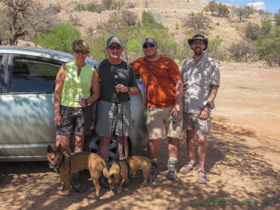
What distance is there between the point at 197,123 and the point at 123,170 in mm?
1339

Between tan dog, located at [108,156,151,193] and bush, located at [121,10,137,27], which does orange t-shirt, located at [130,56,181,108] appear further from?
bush, located at [121,10,137,27]

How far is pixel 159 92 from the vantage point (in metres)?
3.58

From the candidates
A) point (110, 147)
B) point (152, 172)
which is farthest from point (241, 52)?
point (110, 147)

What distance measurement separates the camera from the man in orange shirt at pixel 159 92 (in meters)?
3.52

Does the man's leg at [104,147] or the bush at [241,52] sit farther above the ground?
the bush at [241,52]

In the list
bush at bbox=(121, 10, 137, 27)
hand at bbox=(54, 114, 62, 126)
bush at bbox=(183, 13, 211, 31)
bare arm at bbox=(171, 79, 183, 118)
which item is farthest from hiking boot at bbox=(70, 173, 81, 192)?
bush at bbox=(121, 10, 137, 27)

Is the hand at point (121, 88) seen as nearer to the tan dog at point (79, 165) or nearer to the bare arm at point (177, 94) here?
the bare arm at point (177, 94)

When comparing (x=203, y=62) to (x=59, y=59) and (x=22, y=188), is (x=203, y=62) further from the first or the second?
(x=22, y=188)

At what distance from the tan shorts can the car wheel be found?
1.74 feet

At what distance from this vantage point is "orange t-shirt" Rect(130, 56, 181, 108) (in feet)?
→ 11.6

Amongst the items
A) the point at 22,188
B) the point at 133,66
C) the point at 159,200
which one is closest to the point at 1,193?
the point at 22,188

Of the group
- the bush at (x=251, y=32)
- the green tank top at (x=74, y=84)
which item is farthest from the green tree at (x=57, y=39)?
the bush at (x=251, y=32)

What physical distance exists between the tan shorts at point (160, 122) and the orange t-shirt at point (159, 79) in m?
0.09

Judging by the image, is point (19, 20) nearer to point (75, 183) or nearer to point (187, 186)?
point (75, 183)
